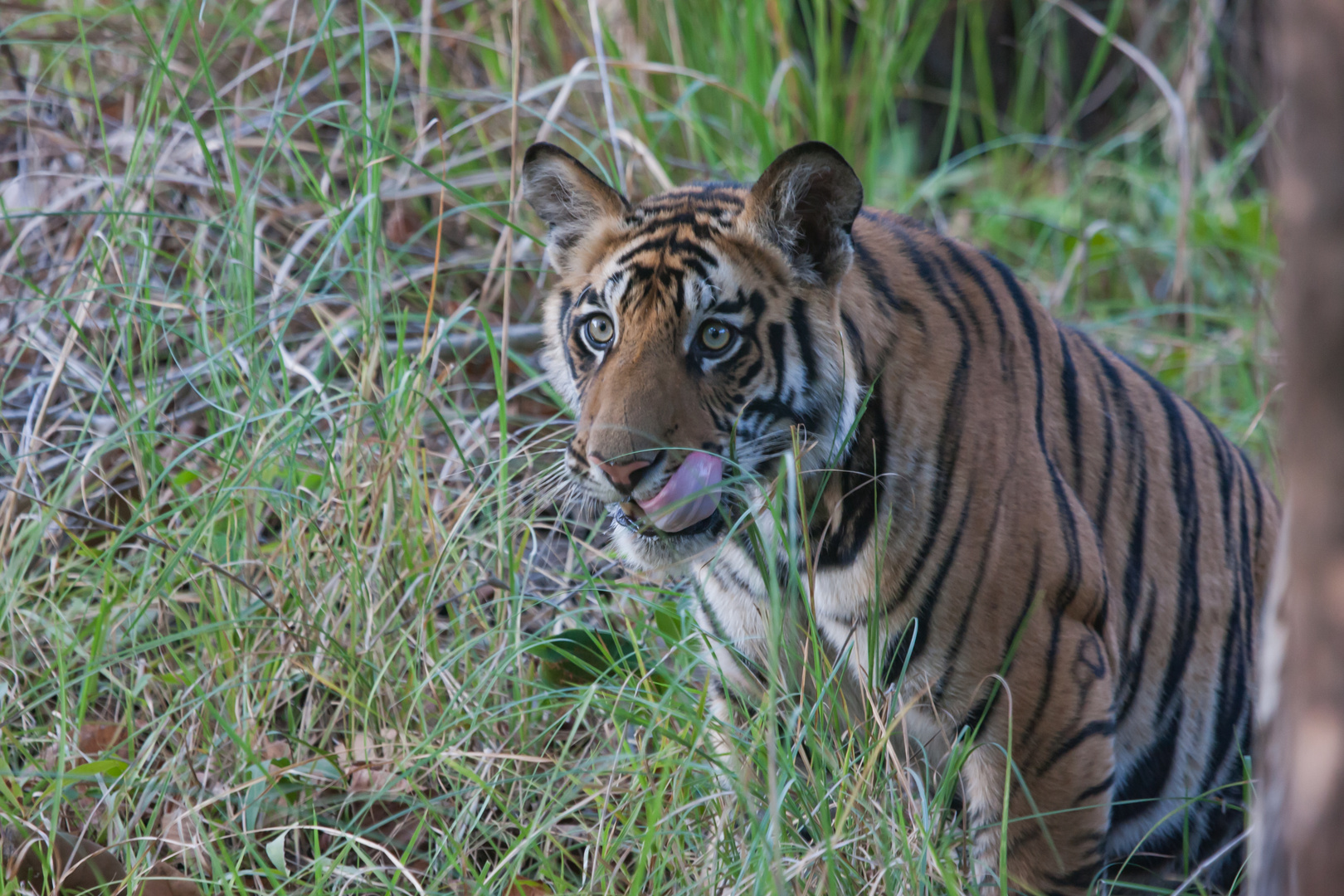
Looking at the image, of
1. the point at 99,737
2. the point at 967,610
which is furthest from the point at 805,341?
the point at 99,737

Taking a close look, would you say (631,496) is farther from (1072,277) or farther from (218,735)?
(1072,277)

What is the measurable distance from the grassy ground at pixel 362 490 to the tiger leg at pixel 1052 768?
0.16 meters

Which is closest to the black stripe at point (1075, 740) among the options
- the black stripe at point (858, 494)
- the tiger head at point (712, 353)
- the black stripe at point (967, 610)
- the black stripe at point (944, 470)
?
the black stripe at point (967, 610)

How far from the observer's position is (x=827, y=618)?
1992mm

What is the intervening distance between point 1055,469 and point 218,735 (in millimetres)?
1608

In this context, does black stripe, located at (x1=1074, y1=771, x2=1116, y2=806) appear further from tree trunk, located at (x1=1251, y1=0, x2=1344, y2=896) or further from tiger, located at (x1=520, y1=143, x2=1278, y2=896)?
tree trunk, located at (x1=1251, y1=0, x2=1344, y2=896)

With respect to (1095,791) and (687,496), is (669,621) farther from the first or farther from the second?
(1095,791)

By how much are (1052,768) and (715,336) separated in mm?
915

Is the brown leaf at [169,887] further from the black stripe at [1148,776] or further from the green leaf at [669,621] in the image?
the black stripe at [1148,776]

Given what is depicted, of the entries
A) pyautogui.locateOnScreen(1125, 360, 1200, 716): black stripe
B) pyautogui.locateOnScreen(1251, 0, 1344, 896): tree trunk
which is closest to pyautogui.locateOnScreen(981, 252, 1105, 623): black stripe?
pyautogui.locateOnScreen(1125, 360, 1200, 716): black stripe

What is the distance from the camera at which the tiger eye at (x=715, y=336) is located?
1.91 m

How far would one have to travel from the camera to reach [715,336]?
6.27 feet

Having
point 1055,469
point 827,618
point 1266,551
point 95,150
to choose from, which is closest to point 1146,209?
point 1266,551

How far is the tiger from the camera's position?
1851mm
